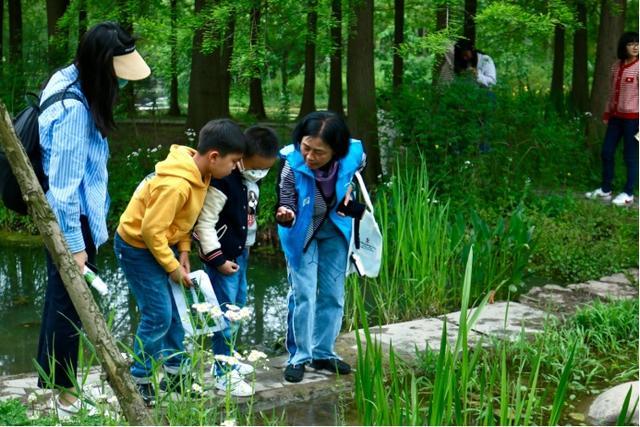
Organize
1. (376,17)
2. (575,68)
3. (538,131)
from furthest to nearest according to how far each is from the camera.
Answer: (376,17) < (575,68) < (538,131)

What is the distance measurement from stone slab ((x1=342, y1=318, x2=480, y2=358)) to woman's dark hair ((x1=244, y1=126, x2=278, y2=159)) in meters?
1.28

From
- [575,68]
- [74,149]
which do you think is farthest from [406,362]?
[575,68]

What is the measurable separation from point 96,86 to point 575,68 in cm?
1285

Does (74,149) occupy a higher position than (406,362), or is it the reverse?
(74,149)

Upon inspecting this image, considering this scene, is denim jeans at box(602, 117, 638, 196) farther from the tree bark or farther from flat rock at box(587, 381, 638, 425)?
the tree bark

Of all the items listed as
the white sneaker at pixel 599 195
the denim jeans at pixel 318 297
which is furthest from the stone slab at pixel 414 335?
the white sneaker at pixel 599 195

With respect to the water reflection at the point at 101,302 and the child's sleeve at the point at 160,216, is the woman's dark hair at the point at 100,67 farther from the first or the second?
the water reflection at the point at 101,302

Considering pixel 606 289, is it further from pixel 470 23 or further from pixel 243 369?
pixel 470 23

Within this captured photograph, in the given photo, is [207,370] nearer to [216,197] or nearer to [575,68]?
[216,197]

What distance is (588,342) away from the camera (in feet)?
18.9

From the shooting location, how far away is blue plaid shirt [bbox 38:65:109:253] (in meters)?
4.17

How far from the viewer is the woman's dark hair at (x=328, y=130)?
489 cm

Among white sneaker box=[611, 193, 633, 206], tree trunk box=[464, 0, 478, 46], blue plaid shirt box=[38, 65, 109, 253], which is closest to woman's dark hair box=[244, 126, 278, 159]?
blue plaid shirt box=[38, 65, 109, 253]

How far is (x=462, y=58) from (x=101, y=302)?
5.52 meters
